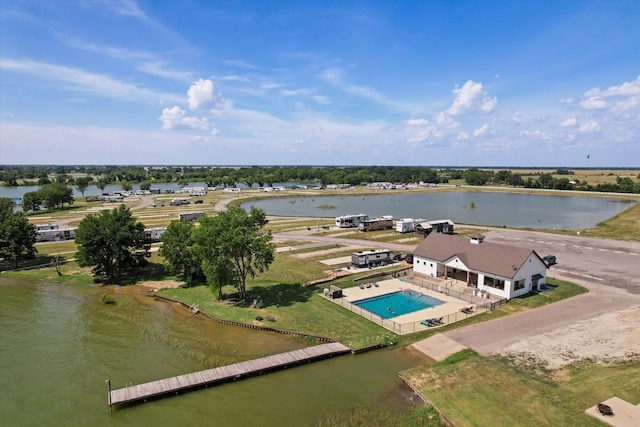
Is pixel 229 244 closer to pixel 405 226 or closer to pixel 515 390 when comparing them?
pixel 515 390

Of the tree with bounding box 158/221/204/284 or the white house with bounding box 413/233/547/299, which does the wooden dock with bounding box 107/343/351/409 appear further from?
the tree with bounding box 158/221/204/284

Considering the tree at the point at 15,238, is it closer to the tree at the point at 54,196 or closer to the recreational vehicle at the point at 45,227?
the recreational vehicle at the point at 45,227

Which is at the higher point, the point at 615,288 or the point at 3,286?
the point at 615,288

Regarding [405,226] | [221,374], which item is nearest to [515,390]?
[221,374]

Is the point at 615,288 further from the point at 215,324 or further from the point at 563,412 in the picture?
the point at 215,324

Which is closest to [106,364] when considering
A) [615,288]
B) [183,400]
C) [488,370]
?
[183,400]

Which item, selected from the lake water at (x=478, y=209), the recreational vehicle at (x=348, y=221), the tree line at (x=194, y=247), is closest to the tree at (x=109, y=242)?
the tree line at (x=194, y=247)

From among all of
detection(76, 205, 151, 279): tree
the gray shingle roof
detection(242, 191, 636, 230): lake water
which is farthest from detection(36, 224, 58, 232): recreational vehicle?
the gray shingle roof
